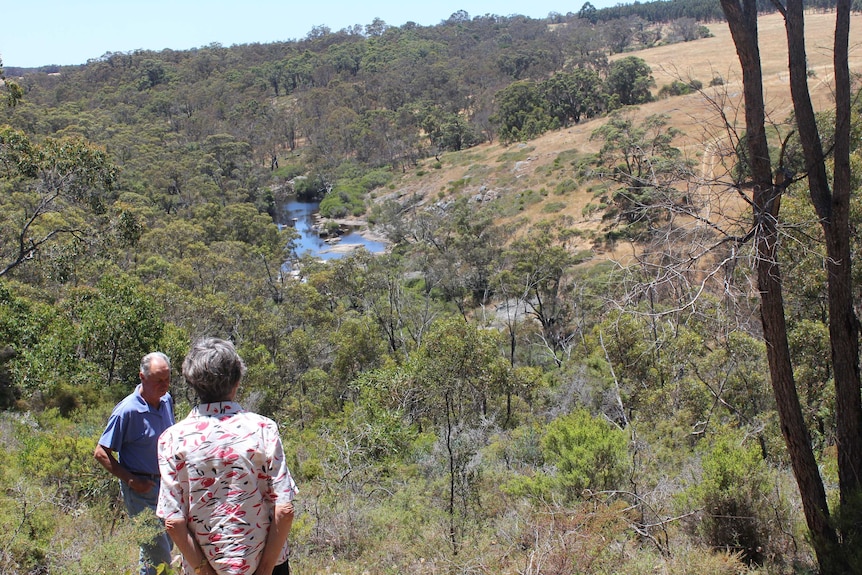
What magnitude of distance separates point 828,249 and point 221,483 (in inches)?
149

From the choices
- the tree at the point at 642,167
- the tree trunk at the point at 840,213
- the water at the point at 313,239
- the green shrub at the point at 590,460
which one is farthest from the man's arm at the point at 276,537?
the water at the point at 313,239

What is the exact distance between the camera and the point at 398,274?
1108 inches

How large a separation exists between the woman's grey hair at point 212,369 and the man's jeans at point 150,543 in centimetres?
114

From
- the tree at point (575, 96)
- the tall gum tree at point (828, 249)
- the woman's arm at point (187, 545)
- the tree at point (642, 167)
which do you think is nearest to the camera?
the woman's arm at point (187, 545)

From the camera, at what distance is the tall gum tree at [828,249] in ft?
11.8

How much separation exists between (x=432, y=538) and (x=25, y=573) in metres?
2.75

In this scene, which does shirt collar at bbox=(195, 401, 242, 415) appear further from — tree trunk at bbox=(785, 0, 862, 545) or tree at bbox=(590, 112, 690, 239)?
tree trunk at bbox=(785, 0, 862, 545)

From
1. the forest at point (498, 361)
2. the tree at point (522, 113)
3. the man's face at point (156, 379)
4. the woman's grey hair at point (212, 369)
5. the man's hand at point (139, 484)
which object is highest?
the tree at point (522, 113)

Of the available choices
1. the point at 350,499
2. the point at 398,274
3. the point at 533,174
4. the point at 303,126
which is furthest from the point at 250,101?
the point at 350,499

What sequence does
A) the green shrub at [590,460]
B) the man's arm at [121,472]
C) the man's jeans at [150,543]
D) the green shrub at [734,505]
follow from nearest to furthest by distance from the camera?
the man's jeans at [150,543]
the man's arm at [121,472]
the green shrub at [734,505]
the green shrub at [590,460]

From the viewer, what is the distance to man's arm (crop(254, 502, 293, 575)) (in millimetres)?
2219

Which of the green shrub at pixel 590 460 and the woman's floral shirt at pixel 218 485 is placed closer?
the woman's floral shirt at pixel 218 485

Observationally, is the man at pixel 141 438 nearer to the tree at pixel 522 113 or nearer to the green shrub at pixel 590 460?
the green shrub at pixel 590 460

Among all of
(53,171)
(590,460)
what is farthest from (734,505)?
(53,171)
